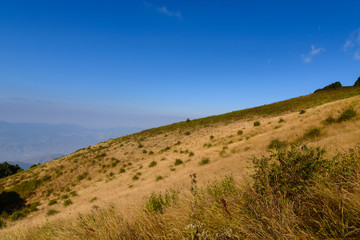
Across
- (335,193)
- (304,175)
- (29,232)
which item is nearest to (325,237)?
(335,193)

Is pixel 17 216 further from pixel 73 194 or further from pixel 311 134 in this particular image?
pixel 311 134

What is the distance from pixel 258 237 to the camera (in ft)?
6.91

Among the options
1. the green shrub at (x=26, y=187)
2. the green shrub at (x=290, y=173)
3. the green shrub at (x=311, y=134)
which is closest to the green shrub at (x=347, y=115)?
the green shrub at (x=311, y=134)

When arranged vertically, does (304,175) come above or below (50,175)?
above

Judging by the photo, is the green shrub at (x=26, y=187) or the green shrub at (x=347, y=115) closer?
the green shrub at (x=347, y=115)

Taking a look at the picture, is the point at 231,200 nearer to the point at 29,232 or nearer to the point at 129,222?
the point at 129,222

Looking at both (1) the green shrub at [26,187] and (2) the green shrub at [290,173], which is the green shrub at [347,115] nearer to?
(2) the green shrub at [290,173]

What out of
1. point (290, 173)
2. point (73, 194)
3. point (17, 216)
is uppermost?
point (290, 173)

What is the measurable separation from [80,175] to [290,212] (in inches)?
958

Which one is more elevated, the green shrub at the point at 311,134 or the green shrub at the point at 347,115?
the green shrub at the point at 347,115

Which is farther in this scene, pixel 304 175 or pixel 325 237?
pixel 304 175

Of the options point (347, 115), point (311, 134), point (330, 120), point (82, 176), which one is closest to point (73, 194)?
point (82, 176)

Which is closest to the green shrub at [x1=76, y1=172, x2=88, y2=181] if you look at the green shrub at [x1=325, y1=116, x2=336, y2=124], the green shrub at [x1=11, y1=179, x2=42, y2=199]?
the green shrub at [x1=11, y1=179, x2=42, y2=199]

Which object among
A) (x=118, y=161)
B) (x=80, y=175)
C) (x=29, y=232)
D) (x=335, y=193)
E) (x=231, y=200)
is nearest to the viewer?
(x=335, y=193)
